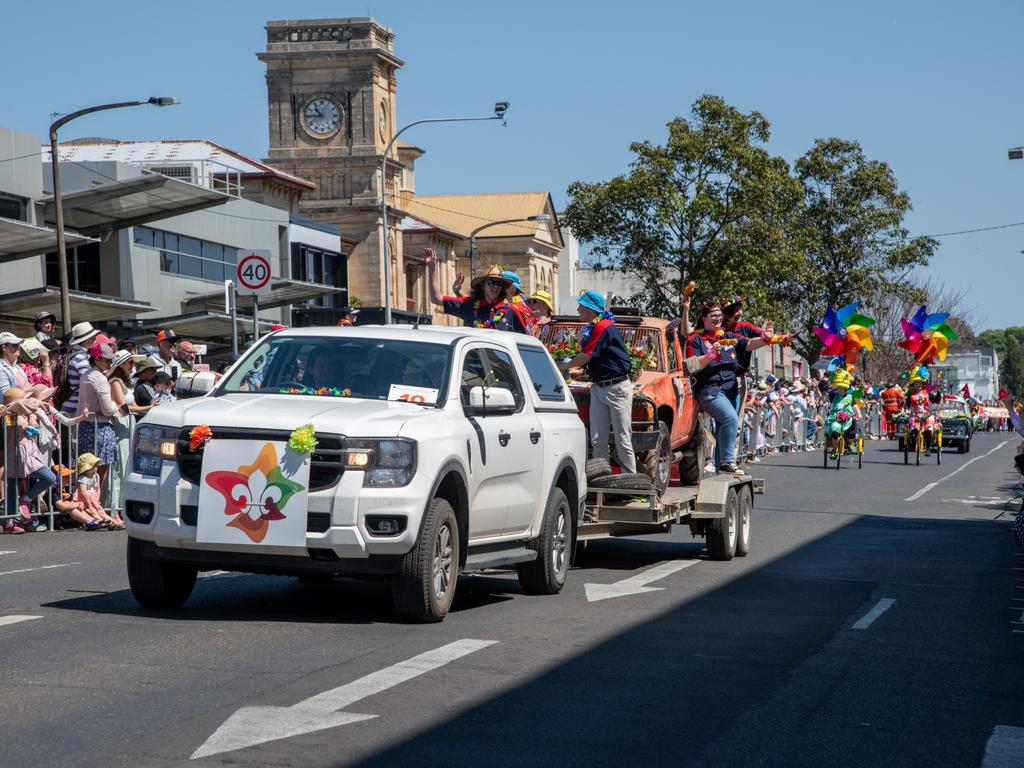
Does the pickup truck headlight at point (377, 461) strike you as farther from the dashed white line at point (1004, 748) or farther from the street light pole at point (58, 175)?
the street light pole at point (58, 175)

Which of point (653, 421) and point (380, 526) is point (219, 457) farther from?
point (653, 421)

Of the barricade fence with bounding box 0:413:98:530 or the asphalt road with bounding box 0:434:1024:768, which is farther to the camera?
the barricade fence with bounding box 0:413:98:530

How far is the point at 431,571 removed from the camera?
915 centimetres

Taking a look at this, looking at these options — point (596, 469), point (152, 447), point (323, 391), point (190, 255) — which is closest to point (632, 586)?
point (596, 469)

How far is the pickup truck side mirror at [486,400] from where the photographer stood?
9.88 metres

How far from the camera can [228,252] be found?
5647cm

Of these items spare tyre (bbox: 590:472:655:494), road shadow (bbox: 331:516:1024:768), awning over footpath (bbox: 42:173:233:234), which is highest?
awning over footpath (bbox: 42:173:233:234)

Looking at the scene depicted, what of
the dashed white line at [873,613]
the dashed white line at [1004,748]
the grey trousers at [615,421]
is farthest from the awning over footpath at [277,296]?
the dashed white line at [1004,748]

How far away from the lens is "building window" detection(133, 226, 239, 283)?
49531mm

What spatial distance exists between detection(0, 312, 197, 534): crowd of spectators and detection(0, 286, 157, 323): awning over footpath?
1583 centimetres

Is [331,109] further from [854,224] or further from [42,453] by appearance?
→ [42,453]

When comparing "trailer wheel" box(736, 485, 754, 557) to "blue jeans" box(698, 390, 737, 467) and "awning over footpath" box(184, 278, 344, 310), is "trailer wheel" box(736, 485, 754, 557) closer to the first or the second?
"blue jeans" box(698, 390, 737, 467)

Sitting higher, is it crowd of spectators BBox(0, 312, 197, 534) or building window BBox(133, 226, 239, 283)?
building window BBox(133, 226, 239, 283)

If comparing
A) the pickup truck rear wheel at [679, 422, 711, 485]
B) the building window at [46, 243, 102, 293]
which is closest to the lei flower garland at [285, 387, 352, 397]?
the pickup truck rear wheel at [679, 422, 711, 485]
